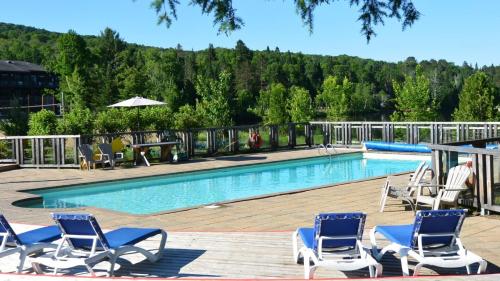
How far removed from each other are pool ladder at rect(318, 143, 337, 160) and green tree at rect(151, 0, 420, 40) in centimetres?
1306

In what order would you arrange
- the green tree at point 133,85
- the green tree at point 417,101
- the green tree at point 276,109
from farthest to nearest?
the green tree at point 276,109 < the green tree at point 133,85 < the green tree at point 417,101

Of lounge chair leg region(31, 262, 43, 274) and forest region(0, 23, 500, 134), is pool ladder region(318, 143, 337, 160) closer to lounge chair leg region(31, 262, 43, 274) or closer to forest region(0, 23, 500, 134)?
forest region(0, 23, 500, 134)

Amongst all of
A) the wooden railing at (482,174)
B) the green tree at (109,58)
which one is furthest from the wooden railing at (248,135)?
the green tree at (109,58)

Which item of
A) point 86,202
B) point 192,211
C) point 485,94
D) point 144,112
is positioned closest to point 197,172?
point 86,202

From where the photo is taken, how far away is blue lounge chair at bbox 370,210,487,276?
4.62 metres

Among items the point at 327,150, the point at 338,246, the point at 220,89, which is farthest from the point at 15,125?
the point at 220,89

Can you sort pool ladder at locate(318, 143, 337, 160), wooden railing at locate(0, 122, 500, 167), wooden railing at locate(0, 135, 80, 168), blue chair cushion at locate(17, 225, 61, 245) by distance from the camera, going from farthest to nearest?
pool ladder at locate(318, 143, 337, 160) → wooden railing at locate(0, 122, 500, 167) → wooden railing at locate(0, 135, 80, 168) → blue chair cushion at locate(17, 225, 61, 245)

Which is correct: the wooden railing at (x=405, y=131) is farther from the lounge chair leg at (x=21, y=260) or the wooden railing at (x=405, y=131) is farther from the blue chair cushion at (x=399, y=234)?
the lounge chair leg at (x=21, y=260)

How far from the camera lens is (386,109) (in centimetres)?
9775

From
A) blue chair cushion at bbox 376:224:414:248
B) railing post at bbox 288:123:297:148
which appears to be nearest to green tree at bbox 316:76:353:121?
railing post at bbox 288:123:297:148

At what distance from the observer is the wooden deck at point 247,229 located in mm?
→ 5164

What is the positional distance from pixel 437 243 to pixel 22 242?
3700 mm

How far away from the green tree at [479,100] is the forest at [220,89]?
7cm

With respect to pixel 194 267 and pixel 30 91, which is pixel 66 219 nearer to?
pixel 194 267
